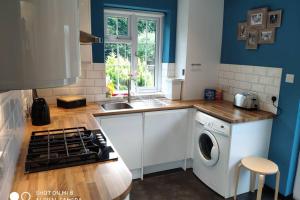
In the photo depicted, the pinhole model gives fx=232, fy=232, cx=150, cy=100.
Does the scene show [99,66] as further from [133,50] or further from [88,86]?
[133,50]

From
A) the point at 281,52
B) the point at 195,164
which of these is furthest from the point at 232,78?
the point at 195,164

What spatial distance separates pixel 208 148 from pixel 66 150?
184 cm

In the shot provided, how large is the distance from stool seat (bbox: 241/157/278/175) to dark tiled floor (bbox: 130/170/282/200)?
0.49 metres

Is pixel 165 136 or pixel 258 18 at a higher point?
pixel 258 18

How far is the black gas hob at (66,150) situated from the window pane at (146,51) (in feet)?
5.80

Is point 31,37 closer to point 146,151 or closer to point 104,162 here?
point 104,162

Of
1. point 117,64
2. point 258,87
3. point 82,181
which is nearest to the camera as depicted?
point 82,181

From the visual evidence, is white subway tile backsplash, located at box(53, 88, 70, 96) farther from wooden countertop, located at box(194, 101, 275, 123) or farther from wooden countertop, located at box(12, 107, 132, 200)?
wooden countertop, located at box(194, 101, 275, 123)

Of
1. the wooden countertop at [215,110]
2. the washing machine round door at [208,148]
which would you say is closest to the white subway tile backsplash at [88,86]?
the wooden countertop at [215,110]

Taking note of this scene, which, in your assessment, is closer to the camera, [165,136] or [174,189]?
[174,189]

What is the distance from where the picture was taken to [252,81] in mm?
2775

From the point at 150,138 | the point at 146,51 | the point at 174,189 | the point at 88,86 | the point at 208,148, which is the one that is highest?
the point at 146,51

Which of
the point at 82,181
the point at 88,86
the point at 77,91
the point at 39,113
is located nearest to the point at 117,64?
the point at 88,86

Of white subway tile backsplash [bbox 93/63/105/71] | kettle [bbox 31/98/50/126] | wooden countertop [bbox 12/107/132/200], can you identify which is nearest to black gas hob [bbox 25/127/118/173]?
wooden countertop [bbox 12/107/132/200]
